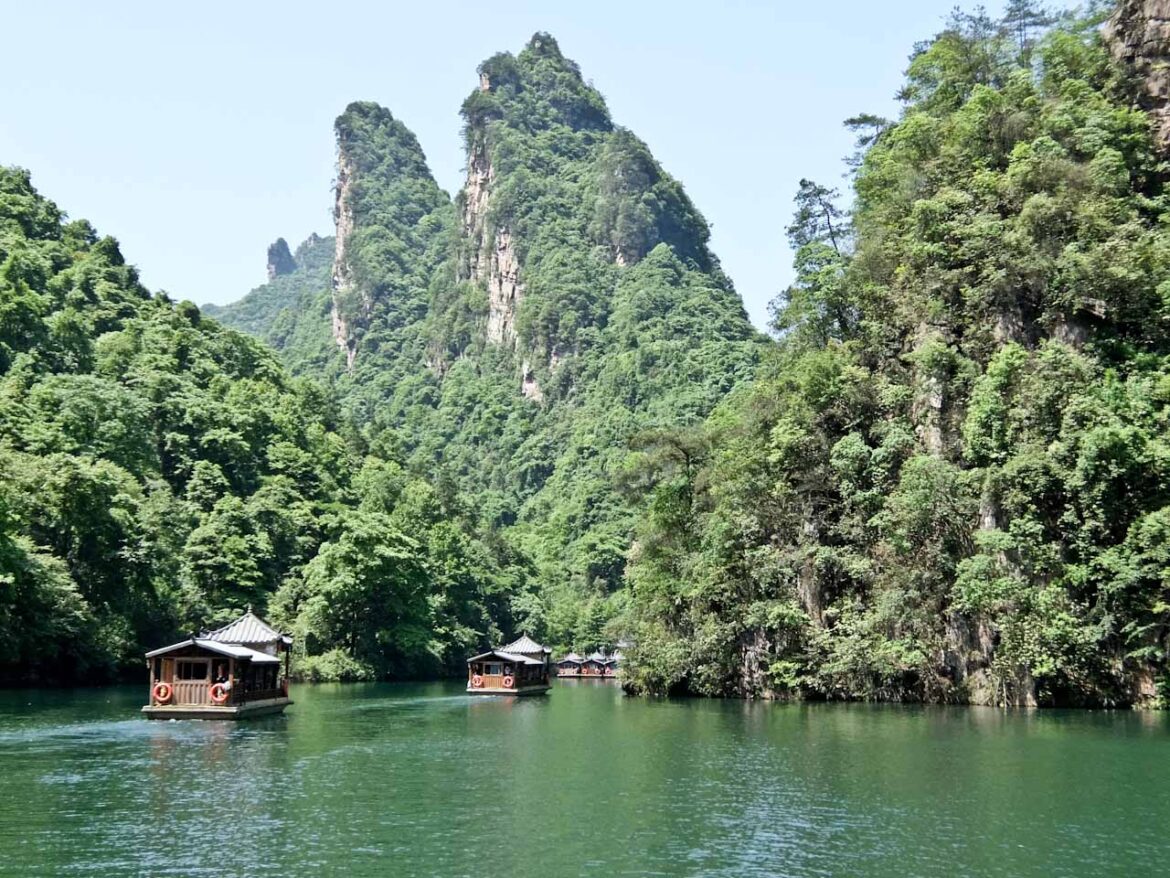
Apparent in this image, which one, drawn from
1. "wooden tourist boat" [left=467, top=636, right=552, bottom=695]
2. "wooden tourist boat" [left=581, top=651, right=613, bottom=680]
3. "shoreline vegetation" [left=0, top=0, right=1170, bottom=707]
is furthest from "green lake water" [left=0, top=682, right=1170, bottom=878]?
"wooden tourist boat" [left=581, top=651, right=613, bottom=680]

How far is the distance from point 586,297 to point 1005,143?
137 meters

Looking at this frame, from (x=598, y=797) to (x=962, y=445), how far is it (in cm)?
3230

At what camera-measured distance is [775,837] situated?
2344cm

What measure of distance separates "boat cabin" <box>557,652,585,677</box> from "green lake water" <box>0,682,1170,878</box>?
67.1 metres

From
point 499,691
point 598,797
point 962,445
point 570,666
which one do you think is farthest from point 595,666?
point 598,797

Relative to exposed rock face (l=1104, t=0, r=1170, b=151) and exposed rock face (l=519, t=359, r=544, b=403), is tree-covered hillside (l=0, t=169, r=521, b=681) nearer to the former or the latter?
exposed rock face (l=1104, t=0, r=1170, b=151)

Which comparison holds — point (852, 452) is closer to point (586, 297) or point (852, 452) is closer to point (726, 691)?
point (726, 691)

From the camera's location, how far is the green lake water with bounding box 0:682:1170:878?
70.4 ft

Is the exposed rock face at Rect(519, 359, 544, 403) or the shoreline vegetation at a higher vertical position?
the exposed rock face at Rect(519, 359, 544, 403)

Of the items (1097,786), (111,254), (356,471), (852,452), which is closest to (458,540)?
(356,471)

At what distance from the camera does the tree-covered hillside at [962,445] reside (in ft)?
162

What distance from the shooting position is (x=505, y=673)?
242 ft

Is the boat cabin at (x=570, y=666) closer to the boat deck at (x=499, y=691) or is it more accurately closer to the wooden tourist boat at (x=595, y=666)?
the wooden tourist boat at (x=595, y=666)

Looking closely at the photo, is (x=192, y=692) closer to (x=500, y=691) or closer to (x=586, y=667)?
(x=500, y=691)
